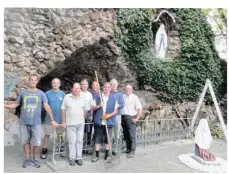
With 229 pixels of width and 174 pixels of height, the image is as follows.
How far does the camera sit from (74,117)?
4832 millimetres

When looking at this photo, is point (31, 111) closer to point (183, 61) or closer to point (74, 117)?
point (74, 117)

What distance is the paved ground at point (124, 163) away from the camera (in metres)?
4.90

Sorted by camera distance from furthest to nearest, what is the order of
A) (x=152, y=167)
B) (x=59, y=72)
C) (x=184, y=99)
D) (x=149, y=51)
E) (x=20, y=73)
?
(x=184, y=99)
(x=149, y=51)
(x=59, y=72)
(x=20, y=73)
(x=152, y=167)

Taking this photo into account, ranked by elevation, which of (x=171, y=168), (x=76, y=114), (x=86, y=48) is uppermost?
(x=86, y=48)

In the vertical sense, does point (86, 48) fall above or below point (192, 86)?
Answer: above

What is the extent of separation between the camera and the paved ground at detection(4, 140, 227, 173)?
4.90 metres

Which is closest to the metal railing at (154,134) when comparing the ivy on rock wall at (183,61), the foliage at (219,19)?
the ivy on rock wall at (183,61)

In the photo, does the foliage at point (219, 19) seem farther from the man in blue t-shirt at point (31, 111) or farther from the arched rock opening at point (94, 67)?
the man in blue t-shirt at point (31, 111)

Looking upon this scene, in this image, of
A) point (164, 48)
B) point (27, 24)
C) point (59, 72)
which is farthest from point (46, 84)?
point (164, 48)

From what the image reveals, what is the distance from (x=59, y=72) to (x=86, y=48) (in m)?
1.41

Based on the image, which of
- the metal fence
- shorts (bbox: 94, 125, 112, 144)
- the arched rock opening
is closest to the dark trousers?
the metal fence

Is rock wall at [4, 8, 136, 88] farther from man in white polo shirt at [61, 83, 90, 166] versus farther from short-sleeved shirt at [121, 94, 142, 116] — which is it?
short-sleeved shirt at [121, 94, 142, 116]

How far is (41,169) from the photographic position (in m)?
4.85

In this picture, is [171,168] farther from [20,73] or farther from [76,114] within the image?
[20,73]
